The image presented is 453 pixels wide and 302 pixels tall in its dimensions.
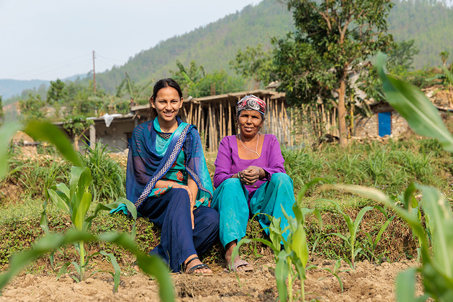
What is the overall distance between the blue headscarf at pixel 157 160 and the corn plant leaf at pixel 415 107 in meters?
1.95

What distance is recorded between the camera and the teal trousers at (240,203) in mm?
2338

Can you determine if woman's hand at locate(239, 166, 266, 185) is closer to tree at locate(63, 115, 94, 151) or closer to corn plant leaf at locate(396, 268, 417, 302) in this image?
corn plant leaf at locate(396, 268, 417, 302)

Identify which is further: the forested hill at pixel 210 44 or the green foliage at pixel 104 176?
the forested hill at pixel 210 44

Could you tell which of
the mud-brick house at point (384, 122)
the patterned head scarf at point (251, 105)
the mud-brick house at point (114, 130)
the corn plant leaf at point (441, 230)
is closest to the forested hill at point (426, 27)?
the mud-brick house at point (384, 122)

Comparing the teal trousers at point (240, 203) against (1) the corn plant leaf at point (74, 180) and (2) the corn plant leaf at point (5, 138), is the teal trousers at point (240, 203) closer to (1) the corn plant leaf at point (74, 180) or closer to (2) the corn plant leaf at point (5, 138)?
(1) the corn plant leaf at point (74, 180)

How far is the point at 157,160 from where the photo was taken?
2.64m

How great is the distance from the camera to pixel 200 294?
159 cm

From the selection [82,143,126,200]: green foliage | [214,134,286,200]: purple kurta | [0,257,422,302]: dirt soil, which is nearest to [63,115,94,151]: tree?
[82,143,126,200]: green foliage

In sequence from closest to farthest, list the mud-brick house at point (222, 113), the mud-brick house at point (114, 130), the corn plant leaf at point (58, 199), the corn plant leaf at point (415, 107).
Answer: the corn plant leaf at point (415, 107) → the corn plant leaf at point (58, 199) → the mud-brick house at point (222, 113) → the mud-brick house at point (114, 130)

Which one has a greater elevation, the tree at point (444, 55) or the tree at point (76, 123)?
the tree at point (444, 55)

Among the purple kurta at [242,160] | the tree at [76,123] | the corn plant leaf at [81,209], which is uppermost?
the tree at [76,123]

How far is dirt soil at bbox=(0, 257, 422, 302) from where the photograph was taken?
4.80 ft

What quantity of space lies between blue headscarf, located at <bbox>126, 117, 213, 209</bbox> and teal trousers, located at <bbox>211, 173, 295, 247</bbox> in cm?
20

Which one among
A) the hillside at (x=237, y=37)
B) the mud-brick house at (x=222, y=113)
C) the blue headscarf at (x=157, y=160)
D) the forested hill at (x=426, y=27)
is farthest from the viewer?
the hillside at (x=237, y=37)
